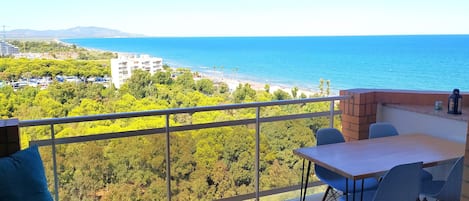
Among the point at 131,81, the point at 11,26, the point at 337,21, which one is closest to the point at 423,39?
the point at 337,21

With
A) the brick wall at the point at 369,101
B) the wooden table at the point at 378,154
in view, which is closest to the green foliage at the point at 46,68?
the brick wall at the point at 369,101

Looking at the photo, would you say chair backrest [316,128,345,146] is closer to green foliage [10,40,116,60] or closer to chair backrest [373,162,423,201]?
chair backrest [373,162,423,201]

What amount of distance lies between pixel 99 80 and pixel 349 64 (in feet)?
87.1

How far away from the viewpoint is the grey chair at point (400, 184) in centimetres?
226

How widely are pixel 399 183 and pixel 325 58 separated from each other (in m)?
37.7

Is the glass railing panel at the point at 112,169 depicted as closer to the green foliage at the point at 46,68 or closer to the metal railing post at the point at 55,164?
the metal railing post at the point at 55,164

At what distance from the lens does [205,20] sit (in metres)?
27.8

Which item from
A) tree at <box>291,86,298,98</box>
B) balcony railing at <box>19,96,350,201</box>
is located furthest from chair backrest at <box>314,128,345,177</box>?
tree at <box>291,86,298,98</box>

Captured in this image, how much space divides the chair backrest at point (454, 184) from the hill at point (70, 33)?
1921 centimetres

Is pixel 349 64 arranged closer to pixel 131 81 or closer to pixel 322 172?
pixel 131 81

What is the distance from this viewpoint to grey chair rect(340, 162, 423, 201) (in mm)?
2262

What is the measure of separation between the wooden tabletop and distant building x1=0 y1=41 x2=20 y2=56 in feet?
50.1

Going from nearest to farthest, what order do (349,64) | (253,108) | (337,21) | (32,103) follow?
(253,108) → (32,103) → (337,21) → (349,64)

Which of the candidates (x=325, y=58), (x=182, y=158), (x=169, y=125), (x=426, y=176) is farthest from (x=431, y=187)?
A: (x=325, y=58)
